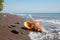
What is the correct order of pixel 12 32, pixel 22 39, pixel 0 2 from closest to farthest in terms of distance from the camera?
pixel 22 39 → pixel 12 32 → pixel 0 2

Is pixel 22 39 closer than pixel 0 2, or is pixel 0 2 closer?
pixel 22 39

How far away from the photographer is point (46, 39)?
15672 mm

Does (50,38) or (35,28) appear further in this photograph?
(35,28)

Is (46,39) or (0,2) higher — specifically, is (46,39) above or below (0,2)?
below

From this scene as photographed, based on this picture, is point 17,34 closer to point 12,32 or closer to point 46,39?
point 12,32

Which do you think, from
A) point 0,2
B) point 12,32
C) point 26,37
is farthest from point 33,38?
point 0,2

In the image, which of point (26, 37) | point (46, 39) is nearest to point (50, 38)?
point (46, 39)

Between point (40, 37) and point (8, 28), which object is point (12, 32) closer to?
point (8, 28)

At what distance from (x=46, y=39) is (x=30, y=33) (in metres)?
1.74

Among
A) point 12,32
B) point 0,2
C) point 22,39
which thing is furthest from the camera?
point 0,2

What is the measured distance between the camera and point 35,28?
18.0 m

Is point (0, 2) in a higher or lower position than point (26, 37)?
higher

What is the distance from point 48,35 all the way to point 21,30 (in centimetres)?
221

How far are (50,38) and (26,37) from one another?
1762mm
